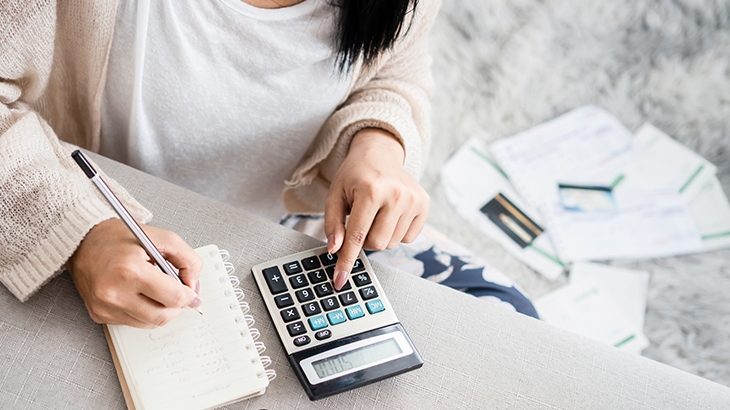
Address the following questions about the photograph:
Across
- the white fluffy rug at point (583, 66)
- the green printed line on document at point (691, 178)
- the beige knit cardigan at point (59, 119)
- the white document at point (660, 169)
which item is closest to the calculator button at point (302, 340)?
the beige knit cardigan at point (59, 119)

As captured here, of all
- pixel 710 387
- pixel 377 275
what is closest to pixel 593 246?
pixel 710 387

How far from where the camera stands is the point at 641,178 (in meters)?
1.21

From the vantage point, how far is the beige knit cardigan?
418 mm

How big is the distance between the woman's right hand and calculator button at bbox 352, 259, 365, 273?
132 mm

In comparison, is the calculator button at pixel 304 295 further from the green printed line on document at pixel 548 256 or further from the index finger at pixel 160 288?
the green printed line on document at pixel 548 256

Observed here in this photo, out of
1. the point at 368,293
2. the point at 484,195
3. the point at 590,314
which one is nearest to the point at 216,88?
the point at 368,293

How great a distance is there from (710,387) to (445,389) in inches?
9.2

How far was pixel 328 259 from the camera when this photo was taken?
1.61 ft

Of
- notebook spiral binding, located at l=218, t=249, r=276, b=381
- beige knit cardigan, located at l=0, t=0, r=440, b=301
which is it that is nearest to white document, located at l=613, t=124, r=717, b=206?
beige knit cardigan, located at l=0, t=0, r=440, b=301

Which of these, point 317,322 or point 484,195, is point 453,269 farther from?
point 484,195

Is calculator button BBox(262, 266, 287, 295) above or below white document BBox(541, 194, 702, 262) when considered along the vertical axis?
above

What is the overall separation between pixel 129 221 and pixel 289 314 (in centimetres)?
14

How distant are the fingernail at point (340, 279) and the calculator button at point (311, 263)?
23mm

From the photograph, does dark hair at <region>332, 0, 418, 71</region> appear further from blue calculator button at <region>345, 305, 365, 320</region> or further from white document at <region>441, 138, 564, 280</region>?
white document at <region>441, 138, 564, 280</region>
